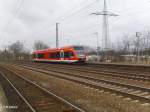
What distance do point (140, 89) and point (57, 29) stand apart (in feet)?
186

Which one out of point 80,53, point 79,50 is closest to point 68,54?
point 79,50

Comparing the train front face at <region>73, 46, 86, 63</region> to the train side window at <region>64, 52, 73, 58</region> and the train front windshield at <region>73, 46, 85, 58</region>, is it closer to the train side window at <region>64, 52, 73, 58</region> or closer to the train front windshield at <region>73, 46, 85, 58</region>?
the train front windshield at <region>73, 46, 85, 58</region>

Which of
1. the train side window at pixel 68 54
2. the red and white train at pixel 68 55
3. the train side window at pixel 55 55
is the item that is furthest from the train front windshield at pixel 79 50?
the train side window at pixel 55 55

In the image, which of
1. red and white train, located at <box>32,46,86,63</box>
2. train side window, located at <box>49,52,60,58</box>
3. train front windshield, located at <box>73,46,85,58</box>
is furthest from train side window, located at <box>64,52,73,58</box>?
train side window, located at <box>49,52,60,58</box>

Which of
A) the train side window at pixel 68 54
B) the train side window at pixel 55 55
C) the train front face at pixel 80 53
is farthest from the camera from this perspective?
the train side window at pixel 55 55

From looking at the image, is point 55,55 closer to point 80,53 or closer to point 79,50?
point 79,50

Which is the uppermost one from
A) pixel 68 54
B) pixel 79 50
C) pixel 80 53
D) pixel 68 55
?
pixel 79 50

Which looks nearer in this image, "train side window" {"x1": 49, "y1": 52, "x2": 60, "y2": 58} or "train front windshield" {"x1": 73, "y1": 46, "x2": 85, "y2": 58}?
"train front windshield" {"x1": 73, "y1": 46, "x2": 85, "y2": 58}

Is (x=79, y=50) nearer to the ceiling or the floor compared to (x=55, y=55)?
nearer to the ceiling

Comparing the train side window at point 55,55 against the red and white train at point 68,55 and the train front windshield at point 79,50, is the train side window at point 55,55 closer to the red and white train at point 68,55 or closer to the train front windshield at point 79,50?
the red and white train at point 68,55

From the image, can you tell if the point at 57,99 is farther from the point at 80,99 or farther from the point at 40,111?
the point at 40,111

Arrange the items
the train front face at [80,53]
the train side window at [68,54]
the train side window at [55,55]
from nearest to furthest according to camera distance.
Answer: the train front face at [80,53] → the train side window at [68,54] → the train side window at [55,55]

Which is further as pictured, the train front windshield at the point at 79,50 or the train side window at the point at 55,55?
the train side window at the point at 55,55

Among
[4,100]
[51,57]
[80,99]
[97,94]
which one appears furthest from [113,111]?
[51,57]
